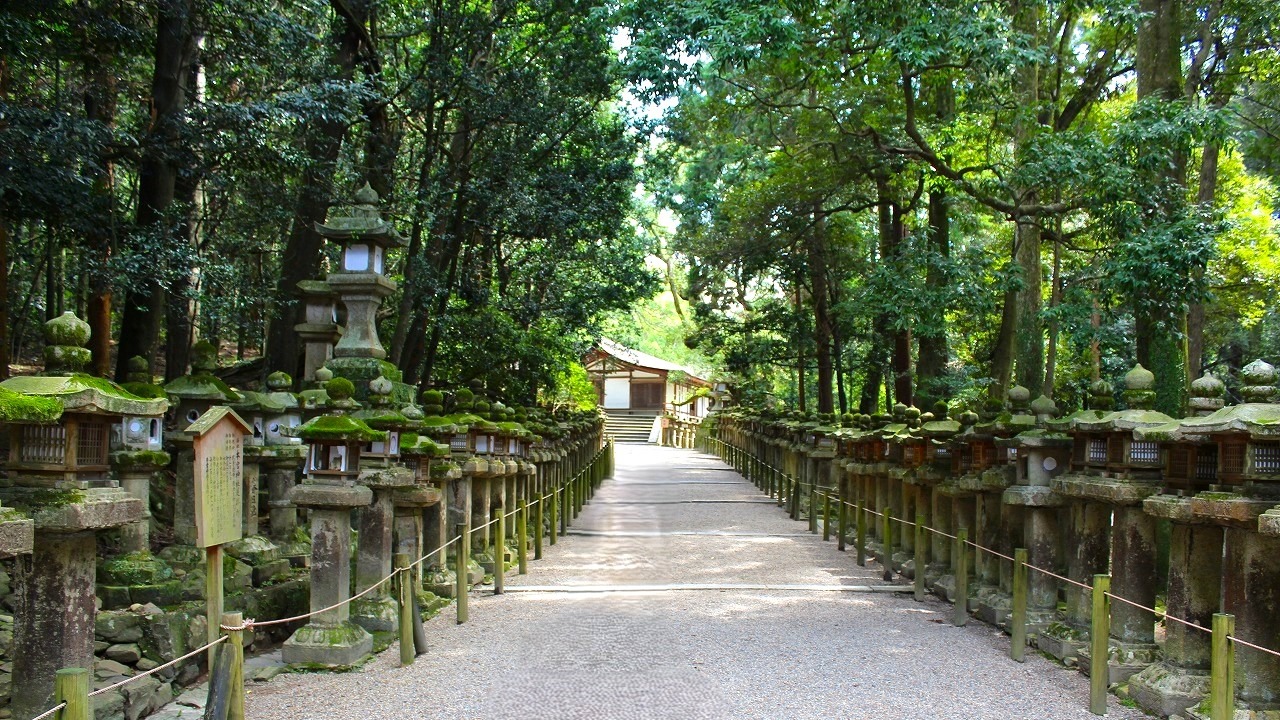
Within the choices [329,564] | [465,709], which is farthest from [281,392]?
[465,709]

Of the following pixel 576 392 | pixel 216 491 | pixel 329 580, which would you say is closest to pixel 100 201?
pixel 329 580

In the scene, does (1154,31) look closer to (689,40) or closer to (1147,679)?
(689,40)

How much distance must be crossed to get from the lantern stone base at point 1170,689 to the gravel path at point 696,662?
8.4 inches

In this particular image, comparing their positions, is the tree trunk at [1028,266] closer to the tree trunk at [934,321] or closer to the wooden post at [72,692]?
the tree trunk at [934,321]

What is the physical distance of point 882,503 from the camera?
13.6 metres

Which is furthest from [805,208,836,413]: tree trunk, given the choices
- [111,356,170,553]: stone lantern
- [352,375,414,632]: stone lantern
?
[111,356,170,553]: stone lantern

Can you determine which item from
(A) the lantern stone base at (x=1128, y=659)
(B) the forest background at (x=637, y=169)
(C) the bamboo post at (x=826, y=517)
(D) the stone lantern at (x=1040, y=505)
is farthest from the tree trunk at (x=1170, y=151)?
(A) the lantern stone base at (x=1128, y=659)

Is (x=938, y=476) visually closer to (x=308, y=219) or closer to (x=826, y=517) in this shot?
(x=826, y=517)

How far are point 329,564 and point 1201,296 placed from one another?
30.8 feet

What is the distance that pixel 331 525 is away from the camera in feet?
24.5

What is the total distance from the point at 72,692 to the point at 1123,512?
6.50 m

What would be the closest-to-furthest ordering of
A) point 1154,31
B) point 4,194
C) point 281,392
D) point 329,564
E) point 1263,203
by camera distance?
1. point 329,564
2. point 4,194
3. point 281,392
4. point 1154,31
5. point 1263,203

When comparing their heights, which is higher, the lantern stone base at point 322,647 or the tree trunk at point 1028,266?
the tree trunk at point 1028,266

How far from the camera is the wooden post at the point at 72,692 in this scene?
3441 millimetres
